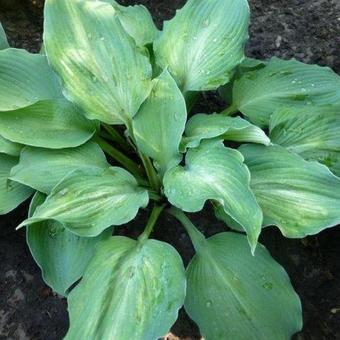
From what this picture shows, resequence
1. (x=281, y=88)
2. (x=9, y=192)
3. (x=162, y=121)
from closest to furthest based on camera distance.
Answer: (x=162, y=121), (x=9, y=192), (x=281, y=88)

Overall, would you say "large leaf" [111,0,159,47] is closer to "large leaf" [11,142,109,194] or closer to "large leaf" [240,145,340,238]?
"large leaf" [11,142,109,194]

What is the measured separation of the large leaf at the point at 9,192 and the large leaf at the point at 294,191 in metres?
0.68

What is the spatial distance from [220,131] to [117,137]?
0.50m

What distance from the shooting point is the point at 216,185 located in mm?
1347

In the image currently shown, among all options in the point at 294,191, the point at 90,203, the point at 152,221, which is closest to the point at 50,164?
the point at 90,203

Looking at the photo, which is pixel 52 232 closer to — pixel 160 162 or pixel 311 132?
pixel 160 162

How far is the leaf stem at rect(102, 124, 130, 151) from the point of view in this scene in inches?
72.3

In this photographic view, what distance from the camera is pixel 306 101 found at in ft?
5.79

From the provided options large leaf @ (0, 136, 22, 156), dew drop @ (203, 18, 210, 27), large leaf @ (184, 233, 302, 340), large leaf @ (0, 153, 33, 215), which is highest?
dew drop @ (203, 18, 210, 27)

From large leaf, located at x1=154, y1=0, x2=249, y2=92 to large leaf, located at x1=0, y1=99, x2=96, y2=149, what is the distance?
1.03 feet

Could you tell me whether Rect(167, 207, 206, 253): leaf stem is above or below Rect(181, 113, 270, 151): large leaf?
below

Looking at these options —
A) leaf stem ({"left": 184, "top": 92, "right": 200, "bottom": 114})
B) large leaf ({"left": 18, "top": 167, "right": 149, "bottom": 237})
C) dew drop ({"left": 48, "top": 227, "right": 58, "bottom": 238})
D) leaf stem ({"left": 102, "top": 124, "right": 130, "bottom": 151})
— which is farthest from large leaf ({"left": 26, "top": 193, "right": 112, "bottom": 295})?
leaf stem ({"left": 184, "top": 92, "right": 200, "bottom": 114})

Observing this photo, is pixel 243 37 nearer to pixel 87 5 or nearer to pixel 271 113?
pixel 271 113

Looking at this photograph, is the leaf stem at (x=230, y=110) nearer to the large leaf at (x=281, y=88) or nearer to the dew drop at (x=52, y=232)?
the large leaf at (x=281, y=88)
